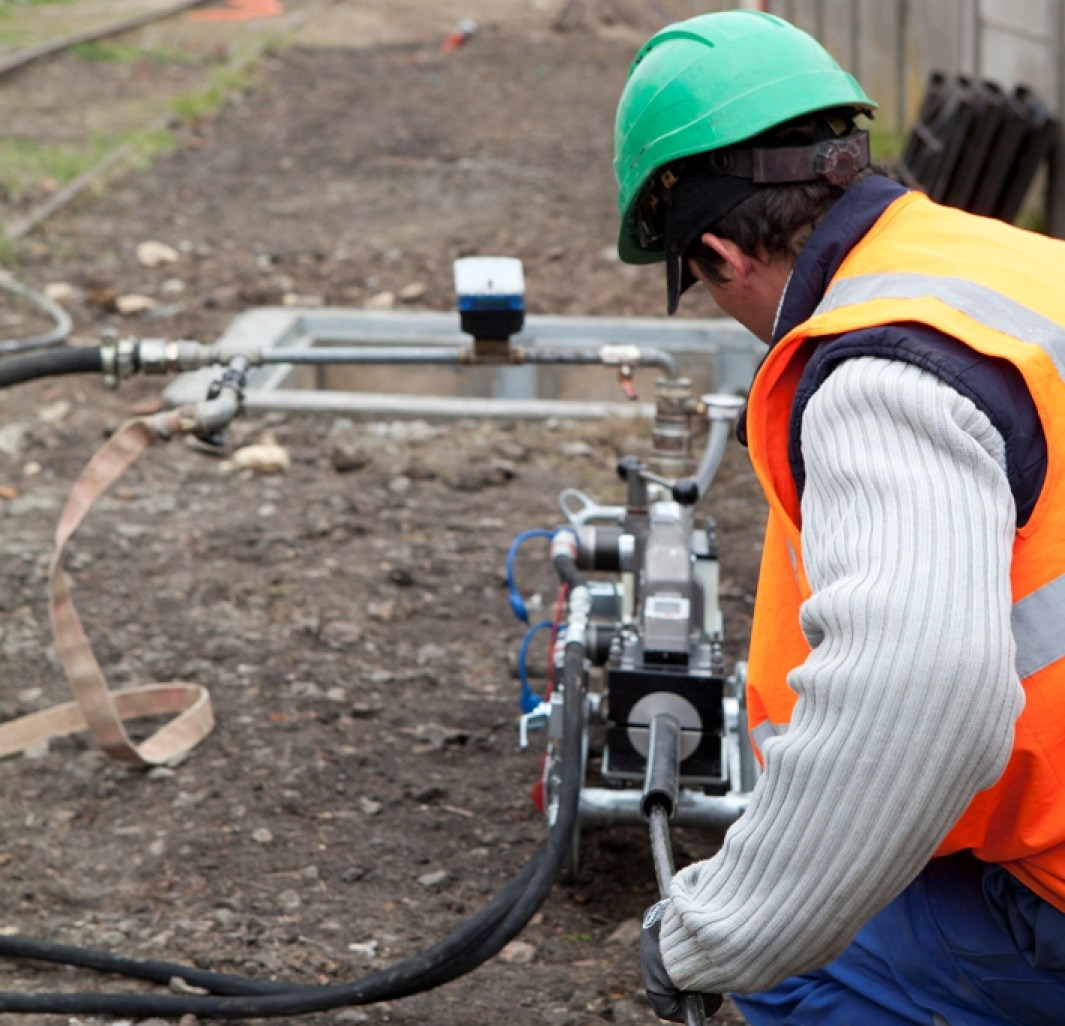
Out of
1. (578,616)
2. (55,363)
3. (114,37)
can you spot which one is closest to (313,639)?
(55,363)

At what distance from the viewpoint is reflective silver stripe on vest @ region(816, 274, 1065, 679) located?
159cm

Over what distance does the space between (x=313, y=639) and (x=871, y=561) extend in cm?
302

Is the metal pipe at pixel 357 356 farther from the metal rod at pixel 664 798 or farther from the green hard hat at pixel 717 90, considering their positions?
the green hard hat at pixel 717 90

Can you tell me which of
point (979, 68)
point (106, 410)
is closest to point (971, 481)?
point (106, 410)

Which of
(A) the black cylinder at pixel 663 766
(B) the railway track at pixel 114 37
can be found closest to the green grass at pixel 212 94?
(B) the railway track at pixel 114 37

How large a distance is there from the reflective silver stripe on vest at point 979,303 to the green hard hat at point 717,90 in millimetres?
377

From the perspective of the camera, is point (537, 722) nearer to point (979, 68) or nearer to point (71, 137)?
point (979, 68)

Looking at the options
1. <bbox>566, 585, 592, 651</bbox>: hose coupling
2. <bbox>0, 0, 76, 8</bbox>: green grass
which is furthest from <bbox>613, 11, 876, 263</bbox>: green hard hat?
<bbox>0, 0, 76, 8</bbox>: green grass

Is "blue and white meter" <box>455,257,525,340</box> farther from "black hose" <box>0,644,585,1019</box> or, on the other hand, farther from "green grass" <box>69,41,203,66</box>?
"green grass" <box>69,41,203,66</box>

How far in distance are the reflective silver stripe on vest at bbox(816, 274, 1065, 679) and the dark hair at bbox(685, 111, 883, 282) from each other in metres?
0.29

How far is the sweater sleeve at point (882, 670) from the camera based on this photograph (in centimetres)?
143

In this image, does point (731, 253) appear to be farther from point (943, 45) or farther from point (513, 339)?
point (943, 45)

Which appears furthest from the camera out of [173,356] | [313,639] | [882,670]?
[313,639]

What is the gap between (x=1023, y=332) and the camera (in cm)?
160
